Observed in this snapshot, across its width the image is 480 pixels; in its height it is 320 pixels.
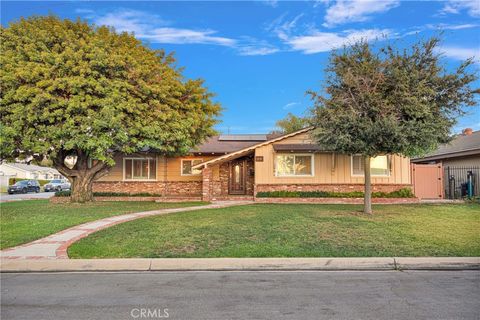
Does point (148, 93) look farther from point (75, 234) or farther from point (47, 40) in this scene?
point (75, 234)

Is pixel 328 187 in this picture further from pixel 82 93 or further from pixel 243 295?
pixel 243 295

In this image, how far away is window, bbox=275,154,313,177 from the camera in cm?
2095

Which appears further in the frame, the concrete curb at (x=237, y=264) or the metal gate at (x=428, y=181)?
the metal gate at (x=428, y=181)

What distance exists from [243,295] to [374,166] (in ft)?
57.0

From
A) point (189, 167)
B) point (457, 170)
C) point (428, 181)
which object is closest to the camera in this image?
point (428, 181)

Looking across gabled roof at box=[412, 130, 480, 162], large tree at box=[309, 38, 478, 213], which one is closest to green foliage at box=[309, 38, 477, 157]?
large tree at box=[309, 38, 478, 213]

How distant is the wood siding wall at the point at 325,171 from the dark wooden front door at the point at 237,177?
320cm

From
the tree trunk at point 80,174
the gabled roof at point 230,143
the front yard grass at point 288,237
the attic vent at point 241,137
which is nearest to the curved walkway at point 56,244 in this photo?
the front yard grass at point 288,237

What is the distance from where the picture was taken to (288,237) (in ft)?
31.0

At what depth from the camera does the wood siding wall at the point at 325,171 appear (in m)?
20.7

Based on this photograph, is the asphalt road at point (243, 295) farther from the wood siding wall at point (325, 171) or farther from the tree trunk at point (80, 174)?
the wood siding wall at point (325, 171)

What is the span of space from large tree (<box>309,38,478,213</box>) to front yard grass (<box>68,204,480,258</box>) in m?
2.82

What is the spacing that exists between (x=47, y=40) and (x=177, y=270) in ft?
47.3

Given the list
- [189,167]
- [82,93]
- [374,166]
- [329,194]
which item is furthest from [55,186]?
[374,166]
